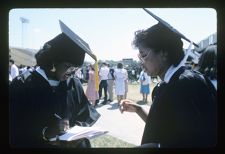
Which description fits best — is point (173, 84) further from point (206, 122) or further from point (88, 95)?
point (88, 95)

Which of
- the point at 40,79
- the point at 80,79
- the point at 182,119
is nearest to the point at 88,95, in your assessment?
the point at 80,79

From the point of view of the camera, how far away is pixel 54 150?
2018mm

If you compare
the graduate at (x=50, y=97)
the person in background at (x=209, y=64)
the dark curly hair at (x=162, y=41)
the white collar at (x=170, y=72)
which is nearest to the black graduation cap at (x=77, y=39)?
the graduate at (x=50, y=97)

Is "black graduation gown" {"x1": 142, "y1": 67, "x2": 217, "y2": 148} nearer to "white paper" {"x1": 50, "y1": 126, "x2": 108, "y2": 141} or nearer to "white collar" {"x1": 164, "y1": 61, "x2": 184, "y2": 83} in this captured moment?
"white collar" {"x1": 164, "y1": 61, "x2": 184, "y2": 83}

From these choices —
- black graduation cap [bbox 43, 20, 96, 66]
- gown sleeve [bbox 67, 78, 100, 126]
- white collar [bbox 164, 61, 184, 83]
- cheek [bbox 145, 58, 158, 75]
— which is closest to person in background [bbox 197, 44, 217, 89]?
white collar [bbox 164, 61, 184, 83]

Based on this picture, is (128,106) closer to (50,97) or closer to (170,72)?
(170,72)

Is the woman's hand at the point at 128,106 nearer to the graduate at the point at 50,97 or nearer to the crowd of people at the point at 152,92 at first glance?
the crowd of people at the point at 152,92

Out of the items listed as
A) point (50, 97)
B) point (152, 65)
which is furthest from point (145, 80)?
Answer: point (50, 97)

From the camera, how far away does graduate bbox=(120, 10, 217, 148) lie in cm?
196

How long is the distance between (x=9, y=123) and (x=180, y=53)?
1.00 meters

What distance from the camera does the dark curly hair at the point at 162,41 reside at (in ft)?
6.98

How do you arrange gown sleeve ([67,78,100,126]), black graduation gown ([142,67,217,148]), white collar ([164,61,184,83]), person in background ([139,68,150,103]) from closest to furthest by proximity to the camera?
black graduation gown ([142,67,217,148])
white collar ([164,61,184,83])
person in background ([139,68,150,103])
gown sleeve ([67,78,100,126])

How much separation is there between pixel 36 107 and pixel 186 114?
874mm

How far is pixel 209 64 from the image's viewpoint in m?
2.43
